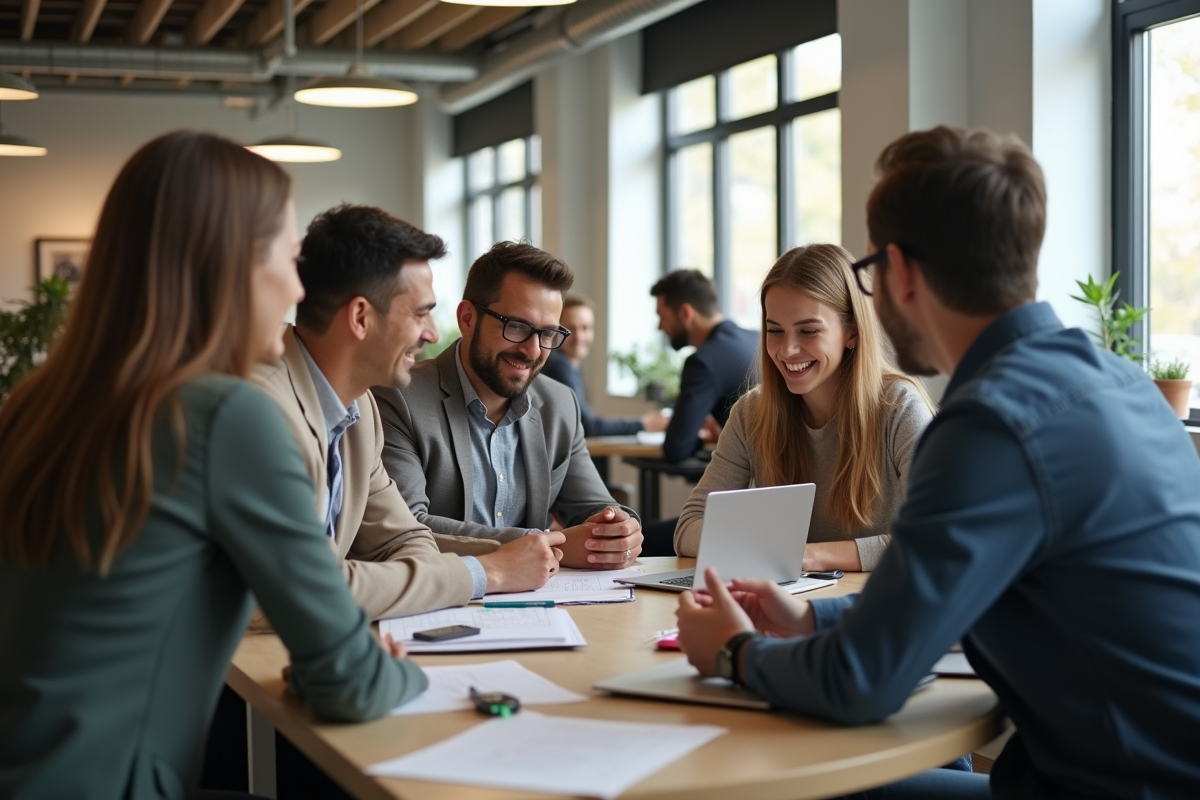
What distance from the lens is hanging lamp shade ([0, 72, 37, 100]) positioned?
5732mm

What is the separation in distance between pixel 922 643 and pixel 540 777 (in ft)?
1.49

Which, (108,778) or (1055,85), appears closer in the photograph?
(108,778)

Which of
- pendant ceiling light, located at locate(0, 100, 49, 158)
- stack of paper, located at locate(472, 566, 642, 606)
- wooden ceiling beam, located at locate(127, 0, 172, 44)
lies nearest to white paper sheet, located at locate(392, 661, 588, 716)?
stack of paper, located at locate(472, 566, 642, 606)

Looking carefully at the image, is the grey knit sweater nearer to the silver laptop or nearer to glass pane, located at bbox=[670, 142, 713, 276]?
the silver laptop

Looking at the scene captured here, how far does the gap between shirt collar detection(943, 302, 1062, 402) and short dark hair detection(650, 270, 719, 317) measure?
4589 millimetres

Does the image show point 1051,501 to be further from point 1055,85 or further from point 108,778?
point 1055,85

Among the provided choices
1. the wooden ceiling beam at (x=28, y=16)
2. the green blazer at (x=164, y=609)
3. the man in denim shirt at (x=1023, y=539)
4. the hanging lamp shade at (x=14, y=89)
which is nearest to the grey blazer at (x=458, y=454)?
the green blazer at (x=164, y=609)

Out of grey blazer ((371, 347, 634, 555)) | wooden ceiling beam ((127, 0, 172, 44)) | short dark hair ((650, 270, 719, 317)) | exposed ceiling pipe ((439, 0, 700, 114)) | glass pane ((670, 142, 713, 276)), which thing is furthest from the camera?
wooden ceiling beam ((127, 0, 172, 44))

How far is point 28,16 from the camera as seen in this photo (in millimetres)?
8484

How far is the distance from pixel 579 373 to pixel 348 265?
4691mm

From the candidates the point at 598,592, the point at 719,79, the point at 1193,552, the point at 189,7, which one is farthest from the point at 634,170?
the point at 1193,552

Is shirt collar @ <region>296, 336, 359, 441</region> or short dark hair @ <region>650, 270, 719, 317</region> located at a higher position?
short dark hair @ <region>650, 270, 719, 317</region>

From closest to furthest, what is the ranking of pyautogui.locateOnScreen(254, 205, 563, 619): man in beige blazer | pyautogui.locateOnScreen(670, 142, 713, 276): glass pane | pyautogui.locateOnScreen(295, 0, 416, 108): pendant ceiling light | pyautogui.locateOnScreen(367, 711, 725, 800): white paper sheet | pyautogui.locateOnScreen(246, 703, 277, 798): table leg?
pyautogui.locateOnScreen(367, 711, 725, 800): white paper sheet
pyautogui.locateOnScreen(246, 703, 277, 798): table leg
pyautogui.locateOnScreen(254, 205, 563, 619): man in beige blazer
pyautogui.locateOnScreen(295, 0, 416, 108): pendant ceiling light
pyautogui.locateOnScreen(670, 142, 713, 276): glass pane

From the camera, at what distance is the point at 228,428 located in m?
1.35
